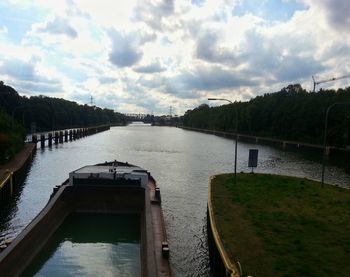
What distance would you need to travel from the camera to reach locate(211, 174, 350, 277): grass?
18.7 m

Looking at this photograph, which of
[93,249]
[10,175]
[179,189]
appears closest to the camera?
[93,249]

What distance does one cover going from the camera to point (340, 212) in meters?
28.4

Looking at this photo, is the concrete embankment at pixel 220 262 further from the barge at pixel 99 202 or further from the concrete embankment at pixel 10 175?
the concrete embankment at pixel 10 175

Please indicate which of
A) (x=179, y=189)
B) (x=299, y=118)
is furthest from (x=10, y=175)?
(x=299, y=118)

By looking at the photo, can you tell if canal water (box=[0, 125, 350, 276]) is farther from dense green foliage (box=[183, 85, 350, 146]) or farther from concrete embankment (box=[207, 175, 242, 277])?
dense green foliage (box=[183, 85, 350, 146])

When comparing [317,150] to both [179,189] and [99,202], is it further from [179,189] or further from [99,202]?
[99,202]

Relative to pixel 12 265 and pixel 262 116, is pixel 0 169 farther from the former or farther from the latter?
pixel 262 116

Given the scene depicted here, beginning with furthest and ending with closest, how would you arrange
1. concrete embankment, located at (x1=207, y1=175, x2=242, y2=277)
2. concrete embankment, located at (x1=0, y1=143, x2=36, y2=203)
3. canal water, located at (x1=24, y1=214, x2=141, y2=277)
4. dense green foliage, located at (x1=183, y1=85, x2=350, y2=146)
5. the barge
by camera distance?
1. dense green foliage, located at (x1=183, y1=85, x2=350, y2=146)
2. concrete embankment, located at (x1=0, y1=143, x2=36, y2=203)
3. the barge
4. canal water, located at (x1=24, y1=214, x2=141, y2=277)
5. concrete embankment, located at (x1=207, y1=175, x2=242, y2=277)

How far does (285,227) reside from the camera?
24.7 m

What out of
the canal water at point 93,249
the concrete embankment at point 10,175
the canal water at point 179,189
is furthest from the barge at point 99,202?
the concrete embankment at point 10,175

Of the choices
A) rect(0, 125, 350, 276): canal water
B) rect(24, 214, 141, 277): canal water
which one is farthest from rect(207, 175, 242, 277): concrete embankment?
rect(24, 214, 141, 277): canal water

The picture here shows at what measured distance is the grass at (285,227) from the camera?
18734 millimetres

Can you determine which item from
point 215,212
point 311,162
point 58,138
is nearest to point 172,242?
point 215,212

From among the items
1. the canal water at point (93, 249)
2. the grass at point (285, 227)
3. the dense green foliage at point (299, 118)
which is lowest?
the canal water at point (93, 249)
